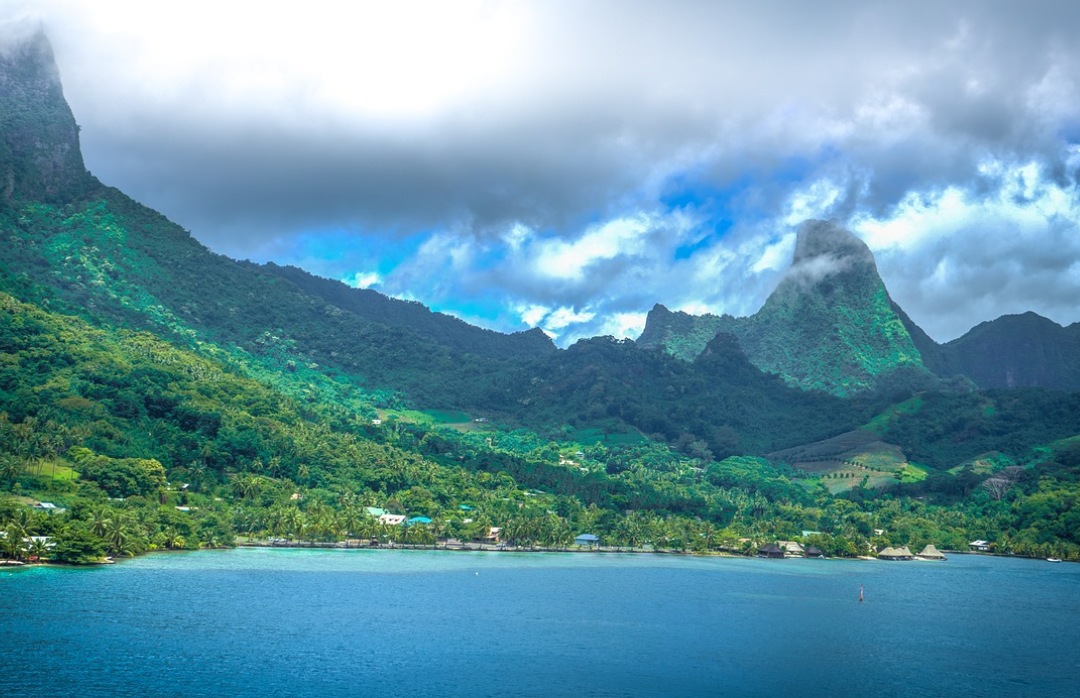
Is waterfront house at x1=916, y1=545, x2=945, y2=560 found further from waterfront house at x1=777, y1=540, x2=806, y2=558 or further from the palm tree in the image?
the palm tree

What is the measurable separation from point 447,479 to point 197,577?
76.8 metres

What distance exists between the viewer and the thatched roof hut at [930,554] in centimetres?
15125

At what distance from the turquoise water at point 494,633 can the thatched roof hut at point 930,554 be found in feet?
145

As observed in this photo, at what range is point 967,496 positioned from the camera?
191m

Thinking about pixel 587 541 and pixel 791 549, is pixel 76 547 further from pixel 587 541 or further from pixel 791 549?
pixel 791 549

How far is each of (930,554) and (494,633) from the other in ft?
348

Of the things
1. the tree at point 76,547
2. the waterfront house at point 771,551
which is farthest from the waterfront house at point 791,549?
the tree at point 76,547

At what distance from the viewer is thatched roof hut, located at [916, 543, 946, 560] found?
15125 cm

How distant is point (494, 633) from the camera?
68062mm

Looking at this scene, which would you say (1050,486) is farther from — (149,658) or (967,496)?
(149,658)

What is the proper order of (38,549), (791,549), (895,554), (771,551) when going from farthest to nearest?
(895,554)
(791,549)
(771,551)
(38,549)

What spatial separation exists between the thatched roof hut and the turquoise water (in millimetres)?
44318

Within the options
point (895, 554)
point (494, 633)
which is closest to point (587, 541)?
point (895, 554)

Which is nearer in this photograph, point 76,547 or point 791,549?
point 76,547
